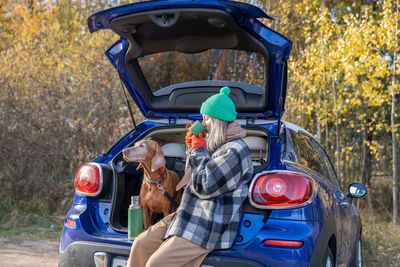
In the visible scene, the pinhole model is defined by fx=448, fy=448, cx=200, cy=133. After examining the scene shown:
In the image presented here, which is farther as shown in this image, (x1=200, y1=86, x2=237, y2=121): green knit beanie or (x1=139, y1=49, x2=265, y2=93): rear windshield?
(x1=139, y1=49, x2=265, y2=93): rear windshield

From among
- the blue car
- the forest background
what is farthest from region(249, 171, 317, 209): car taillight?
the forest background

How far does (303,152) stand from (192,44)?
1.31 m

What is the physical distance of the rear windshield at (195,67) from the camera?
12.9 m

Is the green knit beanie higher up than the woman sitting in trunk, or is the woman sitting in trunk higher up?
the green knit beanie

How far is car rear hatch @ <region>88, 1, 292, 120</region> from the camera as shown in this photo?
10.5 feet

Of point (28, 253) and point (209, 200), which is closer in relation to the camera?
point (209, 200)

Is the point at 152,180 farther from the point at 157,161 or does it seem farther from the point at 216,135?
the point at 216,135

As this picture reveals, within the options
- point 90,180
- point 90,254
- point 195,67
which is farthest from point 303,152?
point 195,67

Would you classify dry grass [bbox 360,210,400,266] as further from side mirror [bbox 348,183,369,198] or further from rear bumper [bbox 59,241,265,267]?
rear bumper [bbox 59,241,265,267]

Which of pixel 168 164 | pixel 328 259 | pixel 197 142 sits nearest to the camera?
pixel 197 142

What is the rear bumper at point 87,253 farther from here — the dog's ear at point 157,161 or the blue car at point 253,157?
the dog's ear at point 157,161

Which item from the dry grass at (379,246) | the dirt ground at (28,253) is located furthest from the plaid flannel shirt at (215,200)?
the dry grass at (379,246)

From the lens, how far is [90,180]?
3.35 metres

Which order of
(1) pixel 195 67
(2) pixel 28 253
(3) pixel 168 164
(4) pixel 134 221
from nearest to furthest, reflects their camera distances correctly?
(4) pixel 134 221 → (3) pixel 168 164 → (2) pixel 28 253 → (1) pixel 195 67
